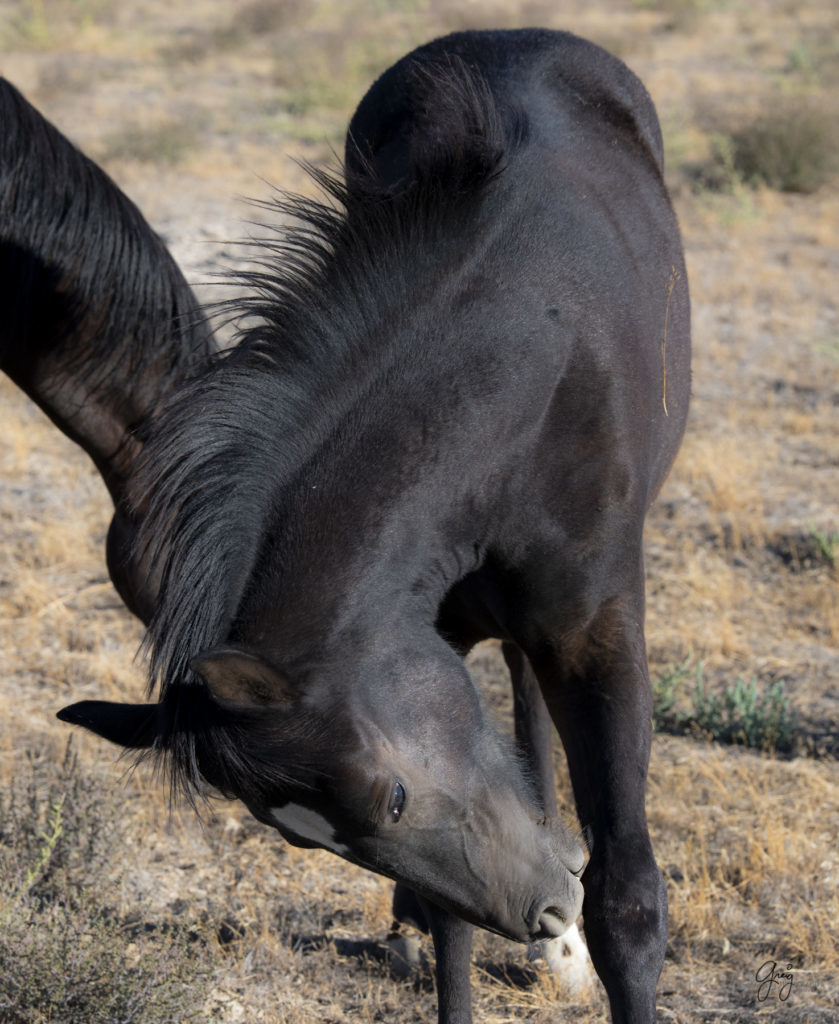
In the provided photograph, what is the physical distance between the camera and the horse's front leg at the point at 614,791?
7.55ft

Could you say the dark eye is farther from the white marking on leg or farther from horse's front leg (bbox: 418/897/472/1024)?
the white marking on leg

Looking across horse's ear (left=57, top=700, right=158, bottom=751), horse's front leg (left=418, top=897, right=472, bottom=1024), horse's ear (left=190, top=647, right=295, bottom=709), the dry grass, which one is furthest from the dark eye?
horse's front leg (left=418, top=897, right=472, bottom=1024)

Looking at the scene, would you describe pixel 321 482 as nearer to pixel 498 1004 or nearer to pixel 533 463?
pixel 533 463

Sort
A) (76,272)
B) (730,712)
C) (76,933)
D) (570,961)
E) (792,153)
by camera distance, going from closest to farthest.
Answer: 1. (76,933)
2. (570,961)
3. (76,272)
4. (730,712)
5. (792,153)

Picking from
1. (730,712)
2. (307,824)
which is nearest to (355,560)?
(307,824)

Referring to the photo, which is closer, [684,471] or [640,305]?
[640,305]

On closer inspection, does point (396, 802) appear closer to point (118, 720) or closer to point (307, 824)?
point (307, 824)

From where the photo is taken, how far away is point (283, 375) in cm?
211

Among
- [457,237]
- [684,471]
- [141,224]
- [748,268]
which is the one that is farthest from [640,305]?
[748,268]

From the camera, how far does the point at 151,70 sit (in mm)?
18266

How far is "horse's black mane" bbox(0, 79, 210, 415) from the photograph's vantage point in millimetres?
3207

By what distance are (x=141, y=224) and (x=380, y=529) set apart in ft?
6.16

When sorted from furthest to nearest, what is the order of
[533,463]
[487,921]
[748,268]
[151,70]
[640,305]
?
1. [151,70]
2. [748,268]
3. [640,305]
4. [533,463]
5. [487,921]

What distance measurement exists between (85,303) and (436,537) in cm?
171
